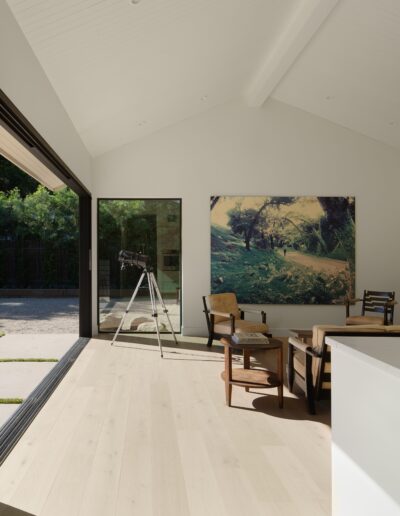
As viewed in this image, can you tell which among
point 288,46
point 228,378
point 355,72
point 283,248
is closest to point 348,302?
point 283,248

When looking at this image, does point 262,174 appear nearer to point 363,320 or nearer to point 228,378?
point 363,320

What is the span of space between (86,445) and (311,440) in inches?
63.7

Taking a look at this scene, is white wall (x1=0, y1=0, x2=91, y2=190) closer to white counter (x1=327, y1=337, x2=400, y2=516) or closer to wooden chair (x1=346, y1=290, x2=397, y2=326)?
white counter (x1=327, y1=337, x2=400, y2=516)

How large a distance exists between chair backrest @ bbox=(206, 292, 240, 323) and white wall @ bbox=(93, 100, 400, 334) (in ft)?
2.24

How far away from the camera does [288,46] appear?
5227mm

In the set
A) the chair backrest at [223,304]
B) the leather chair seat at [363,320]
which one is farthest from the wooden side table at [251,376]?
the leather chair seat at [363,320]

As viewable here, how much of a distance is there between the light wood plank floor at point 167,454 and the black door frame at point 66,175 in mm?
2231

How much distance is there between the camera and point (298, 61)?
6023mm

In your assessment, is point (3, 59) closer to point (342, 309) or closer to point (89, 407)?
point (89, 407)

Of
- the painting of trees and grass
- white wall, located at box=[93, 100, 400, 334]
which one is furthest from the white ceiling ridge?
the painting of trees and grass

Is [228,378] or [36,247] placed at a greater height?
[36,247]

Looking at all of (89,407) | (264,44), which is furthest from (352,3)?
(89,407)

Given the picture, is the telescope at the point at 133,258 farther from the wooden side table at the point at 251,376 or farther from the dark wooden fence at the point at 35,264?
the dark wooden fence at the point at 35,264

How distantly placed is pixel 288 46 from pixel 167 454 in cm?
465
